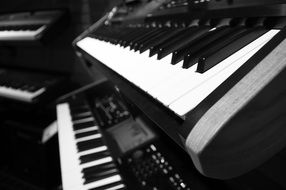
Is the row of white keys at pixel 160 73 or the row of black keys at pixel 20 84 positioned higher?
the row of white keys at pixel 160 73

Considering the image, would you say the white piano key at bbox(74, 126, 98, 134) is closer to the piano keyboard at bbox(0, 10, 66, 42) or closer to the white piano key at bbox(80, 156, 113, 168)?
the white piano key at bbox(80, 156, 113, 168)

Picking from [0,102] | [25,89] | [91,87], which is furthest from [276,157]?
[0,102]

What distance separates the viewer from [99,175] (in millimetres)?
913

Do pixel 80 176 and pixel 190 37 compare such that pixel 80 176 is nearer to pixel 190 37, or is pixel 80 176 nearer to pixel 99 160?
pixel 99 160

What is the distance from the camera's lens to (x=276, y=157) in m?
0.59

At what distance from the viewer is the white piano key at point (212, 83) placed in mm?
360

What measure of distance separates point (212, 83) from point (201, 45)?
156 mm

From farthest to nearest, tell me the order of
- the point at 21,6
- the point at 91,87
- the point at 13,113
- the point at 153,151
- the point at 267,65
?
the point at 21,6 < the point at 13,113 < the point at 91,87 < the point at 153,151 < the point at 267,65

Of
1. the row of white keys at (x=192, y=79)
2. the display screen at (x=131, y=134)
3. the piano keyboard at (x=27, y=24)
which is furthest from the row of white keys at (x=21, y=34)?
the row of white keys at (x=192, y=79)

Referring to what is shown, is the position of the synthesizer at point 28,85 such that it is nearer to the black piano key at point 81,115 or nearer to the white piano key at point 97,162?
the black piano key at point 81,115

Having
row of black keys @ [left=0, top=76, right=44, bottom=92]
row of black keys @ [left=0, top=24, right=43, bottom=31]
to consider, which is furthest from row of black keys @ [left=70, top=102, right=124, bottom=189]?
row of black keys @ [left=0, top=24, right=43, bottom=31]

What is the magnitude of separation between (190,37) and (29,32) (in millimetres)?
1735

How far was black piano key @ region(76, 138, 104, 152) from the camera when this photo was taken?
1.07 meters

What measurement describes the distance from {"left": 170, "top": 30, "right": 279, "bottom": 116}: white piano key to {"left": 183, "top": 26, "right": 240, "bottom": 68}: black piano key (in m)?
0.06
